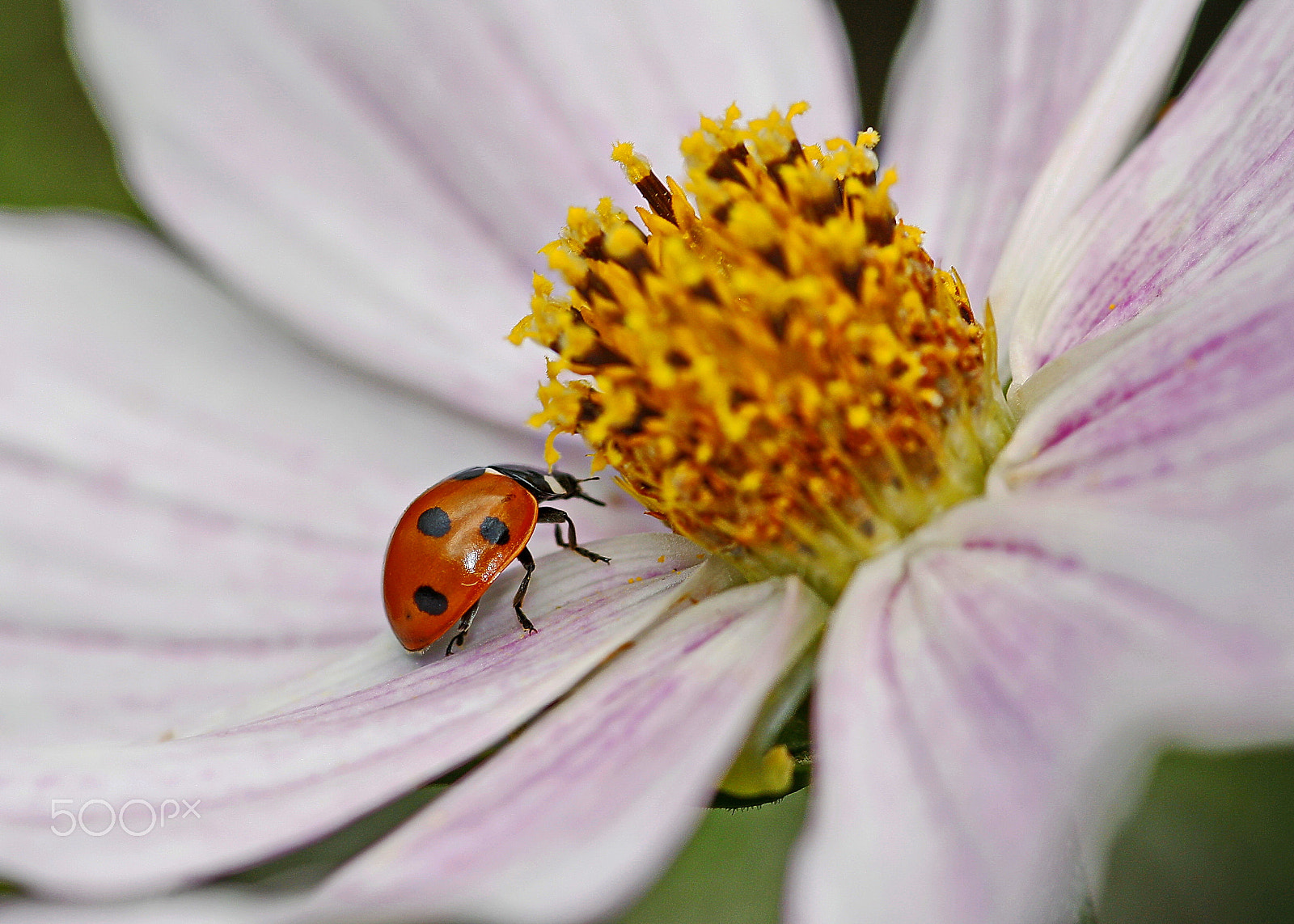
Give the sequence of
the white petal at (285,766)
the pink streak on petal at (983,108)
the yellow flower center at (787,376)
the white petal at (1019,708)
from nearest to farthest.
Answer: the white petal at (1019,708), the white petal at (285,766), the yellow flower center at (787,376), the pink streak on petal at (983,108)

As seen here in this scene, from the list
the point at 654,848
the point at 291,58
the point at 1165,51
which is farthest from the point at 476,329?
the point at 654,848

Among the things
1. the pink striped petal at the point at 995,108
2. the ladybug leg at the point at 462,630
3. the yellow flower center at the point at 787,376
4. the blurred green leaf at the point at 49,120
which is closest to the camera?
the yellow flower center at the point at 787,376

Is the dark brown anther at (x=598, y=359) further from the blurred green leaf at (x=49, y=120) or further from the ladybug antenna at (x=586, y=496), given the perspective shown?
the blurred green leaf at (x=49, y=120)

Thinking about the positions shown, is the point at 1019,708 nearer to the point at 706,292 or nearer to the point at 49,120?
the point at 706,292

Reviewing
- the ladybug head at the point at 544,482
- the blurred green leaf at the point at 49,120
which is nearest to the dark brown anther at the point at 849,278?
the ladybug head at the point at 544,482

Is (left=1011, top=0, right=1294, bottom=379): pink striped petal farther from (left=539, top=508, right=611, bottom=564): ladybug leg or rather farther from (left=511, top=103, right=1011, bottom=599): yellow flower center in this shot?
(left=539, top=508, right=611, bottom=564): ladybug leg

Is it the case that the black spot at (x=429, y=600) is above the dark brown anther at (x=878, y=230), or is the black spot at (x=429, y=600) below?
below

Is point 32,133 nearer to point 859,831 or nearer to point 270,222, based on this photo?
point 270,222

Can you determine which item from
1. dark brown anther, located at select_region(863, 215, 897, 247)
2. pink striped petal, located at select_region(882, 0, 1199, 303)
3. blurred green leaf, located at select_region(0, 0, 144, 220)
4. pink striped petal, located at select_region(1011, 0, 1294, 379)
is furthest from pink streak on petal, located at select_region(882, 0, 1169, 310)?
blurred green leaf, located at select_region(0, 0, 144, 220)
